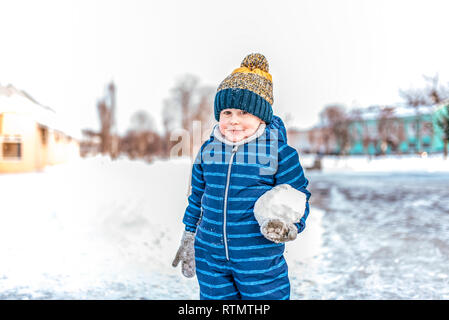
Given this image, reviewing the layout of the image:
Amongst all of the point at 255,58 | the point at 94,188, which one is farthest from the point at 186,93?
the point at 255,58

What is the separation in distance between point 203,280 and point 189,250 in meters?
0.18

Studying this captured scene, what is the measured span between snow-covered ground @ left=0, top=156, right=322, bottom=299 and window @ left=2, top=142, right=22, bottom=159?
988 cm

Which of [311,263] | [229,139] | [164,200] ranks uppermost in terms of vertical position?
[229,139]

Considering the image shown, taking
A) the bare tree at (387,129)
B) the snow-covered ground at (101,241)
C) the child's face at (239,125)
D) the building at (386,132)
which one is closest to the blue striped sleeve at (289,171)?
the child's face at (239,125)

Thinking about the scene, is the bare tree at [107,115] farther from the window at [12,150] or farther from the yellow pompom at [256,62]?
the yellow pompom at [256,62]

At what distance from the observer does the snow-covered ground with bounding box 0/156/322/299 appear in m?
3.34

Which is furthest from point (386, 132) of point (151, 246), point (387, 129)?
point (151, 246)

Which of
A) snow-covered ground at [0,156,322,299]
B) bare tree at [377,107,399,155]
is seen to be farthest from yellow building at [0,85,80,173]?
bare tree at [377,107,399,155]

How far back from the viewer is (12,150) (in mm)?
16797

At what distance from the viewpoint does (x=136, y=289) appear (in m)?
3.31

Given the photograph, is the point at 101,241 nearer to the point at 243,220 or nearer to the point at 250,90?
the point at 243,220

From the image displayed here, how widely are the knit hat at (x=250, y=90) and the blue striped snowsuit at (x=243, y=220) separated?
0.12 m

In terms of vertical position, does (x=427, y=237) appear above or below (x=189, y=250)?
below
